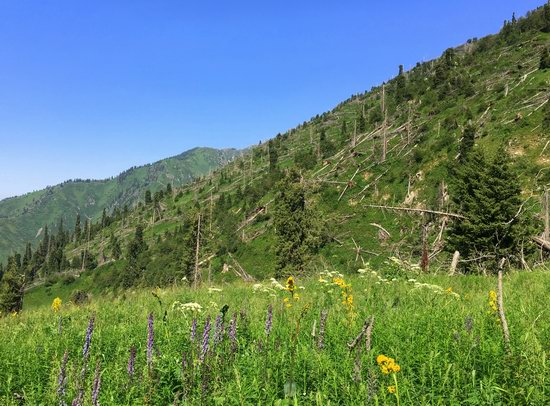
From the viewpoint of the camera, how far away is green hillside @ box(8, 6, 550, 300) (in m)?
37.6

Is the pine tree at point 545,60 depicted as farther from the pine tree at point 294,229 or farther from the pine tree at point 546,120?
the pine tree at point 294,229

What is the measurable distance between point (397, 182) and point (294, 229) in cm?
1772

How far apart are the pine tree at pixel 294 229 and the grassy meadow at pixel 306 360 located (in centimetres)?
3771

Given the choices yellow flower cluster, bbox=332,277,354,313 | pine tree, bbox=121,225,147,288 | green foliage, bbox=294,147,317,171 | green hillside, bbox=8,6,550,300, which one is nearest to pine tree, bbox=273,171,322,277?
green hillside, bbox=8,6,550,300

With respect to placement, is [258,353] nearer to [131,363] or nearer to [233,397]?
[233,397]

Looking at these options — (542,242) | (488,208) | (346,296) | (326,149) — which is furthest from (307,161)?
(346,296)

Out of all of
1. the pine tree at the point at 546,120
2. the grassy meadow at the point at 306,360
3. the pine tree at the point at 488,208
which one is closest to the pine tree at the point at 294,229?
the pine tree at the point at 488,208

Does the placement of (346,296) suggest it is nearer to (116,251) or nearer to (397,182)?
(397,182)

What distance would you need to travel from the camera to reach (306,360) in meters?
4.17

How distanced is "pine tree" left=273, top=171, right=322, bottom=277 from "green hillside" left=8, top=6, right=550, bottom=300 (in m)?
0.38

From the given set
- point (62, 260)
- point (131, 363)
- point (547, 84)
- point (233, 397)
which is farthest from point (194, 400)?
point (62, 260)

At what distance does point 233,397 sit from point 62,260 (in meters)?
167

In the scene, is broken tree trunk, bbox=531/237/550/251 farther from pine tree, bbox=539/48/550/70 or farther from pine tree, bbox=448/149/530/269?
pine tree, bbox=539/48/550/70

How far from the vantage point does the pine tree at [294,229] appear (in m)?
44.9
